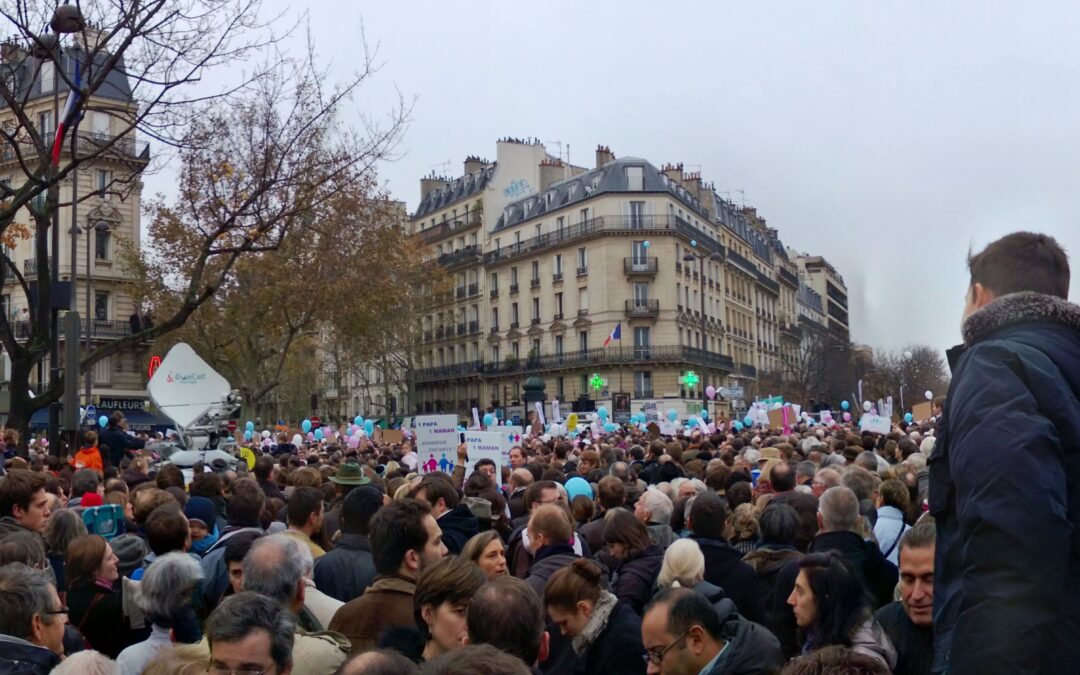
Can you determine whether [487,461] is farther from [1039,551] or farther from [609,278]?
[609,278]

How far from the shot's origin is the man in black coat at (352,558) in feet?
17.9

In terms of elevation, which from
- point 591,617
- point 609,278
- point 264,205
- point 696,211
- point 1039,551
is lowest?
point 591,617

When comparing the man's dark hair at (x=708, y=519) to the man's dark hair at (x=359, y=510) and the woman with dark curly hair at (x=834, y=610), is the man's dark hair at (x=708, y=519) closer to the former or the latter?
the woman with dark curly hair at (x=834, y=610)

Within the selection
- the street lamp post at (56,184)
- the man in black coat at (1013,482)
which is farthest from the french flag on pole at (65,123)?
the man in black coat at (1013,482)

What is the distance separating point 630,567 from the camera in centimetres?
544

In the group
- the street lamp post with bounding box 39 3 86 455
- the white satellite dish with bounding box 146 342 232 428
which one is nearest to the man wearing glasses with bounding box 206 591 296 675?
the street lamp post with bounding box 39 3 86 455

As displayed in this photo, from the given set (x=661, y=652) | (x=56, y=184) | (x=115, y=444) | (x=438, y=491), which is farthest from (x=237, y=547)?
(x=115, y=444)

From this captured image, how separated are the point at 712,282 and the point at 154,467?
60.0m

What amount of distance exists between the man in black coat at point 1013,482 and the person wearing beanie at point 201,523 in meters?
5.21

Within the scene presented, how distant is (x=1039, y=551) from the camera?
212cm

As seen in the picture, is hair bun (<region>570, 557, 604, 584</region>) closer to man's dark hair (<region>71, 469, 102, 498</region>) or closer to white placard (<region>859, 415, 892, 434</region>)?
man's dark hair (<region>71, 469, 102, 498</region>)

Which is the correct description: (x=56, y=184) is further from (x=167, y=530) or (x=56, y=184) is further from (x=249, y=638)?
(x=249, y=638)

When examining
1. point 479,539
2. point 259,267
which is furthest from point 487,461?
point 259,267

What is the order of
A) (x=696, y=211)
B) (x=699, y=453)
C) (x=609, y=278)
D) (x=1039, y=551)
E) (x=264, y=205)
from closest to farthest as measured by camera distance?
1. (x=1039, y=551)
2. (x=699, y=453)
3. (x=264, y=205)
4. (x=609, y=278)
5. (x=696, y=211)
